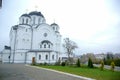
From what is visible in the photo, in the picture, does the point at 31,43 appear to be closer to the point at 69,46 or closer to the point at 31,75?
the point at 69,46

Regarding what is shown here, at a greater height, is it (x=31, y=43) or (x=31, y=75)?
(x=31, y=43)

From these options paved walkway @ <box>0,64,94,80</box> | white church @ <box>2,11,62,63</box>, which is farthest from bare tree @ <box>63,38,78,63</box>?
paved walkway @ <box>0,64,94,80</box>

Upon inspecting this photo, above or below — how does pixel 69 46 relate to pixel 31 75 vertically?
above

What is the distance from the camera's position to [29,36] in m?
37.1

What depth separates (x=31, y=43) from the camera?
37188 millimetres

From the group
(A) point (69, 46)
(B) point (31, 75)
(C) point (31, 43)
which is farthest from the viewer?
(C) point (31, 43)

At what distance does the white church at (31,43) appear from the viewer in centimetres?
3544

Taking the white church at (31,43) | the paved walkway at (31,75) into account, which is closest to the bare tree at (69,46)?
the white church at (31,43)

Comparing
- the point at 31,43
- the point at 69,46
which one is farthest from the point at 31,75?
the point at 31,43

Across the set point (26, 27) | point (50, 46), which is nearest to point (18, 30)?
point (26, 27)

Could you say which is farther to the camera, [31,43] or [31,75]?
[31,43]

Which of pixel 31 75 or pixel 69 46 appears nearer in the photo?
pixel 31 75

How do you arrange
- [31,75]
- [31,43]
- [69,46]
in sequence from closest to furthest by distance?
[31,75] → [69,46] → [31,43]

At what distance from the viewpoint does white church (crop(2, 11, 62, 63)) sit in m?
35.4
